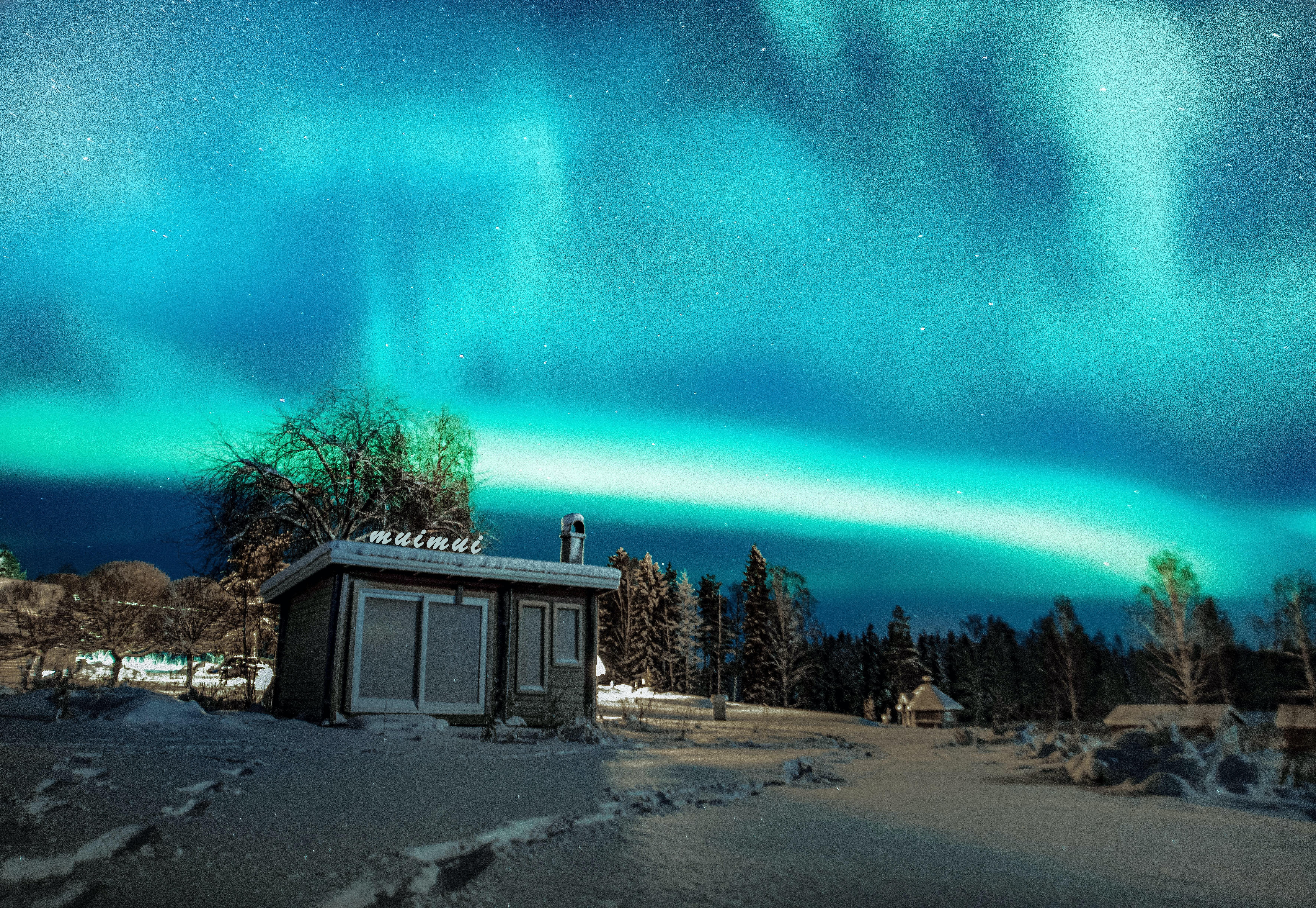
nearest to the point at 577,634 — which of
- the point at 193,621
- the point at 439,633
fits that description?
the point at 439,633

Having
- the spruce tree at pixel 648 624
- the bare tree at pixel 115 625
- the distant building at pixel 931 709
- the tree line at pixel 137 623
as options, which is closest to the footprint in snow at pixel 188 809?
the tree line at pixel 137 623

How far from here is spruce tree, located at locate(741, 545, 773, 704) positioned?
143ft

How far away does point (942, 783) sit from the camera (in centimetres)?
697

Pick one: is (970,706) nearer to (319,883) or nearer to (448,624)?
(448,624)

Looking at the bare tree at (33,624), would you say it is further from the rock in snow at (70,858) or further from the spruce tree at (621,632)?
the rock in snow at (70,858)

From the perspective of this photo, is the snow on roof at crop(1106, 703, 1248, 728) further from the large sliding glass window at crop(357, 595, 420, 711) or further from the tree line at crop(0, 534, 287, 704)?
the tree line at crop(0, 534, 287, 704)

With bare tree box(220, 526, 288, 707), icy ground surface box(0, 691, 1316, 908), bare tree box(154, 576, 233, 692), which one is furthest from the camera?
bare tree box(154, 576, 233, 692)

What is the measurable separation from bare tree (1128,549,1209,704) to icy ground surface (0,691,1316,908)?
1095 inches

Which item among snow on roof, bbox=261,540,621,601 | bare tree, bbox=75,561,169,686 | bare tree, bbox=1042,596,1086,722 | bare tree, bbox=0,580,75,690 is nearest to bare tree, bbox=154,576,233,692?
bare tree, bbox=75,561,169,686

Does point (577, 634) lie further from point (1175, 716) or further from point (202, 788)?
point (202, 788)

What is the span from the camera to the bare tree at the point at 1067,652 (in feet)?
138

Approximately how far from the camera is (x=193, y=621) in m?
29.8

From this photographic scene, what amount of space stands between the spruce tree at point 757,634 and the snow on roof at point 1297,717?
3733 centimetres

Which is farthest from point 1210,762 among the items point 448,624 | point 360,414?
point 360,414
